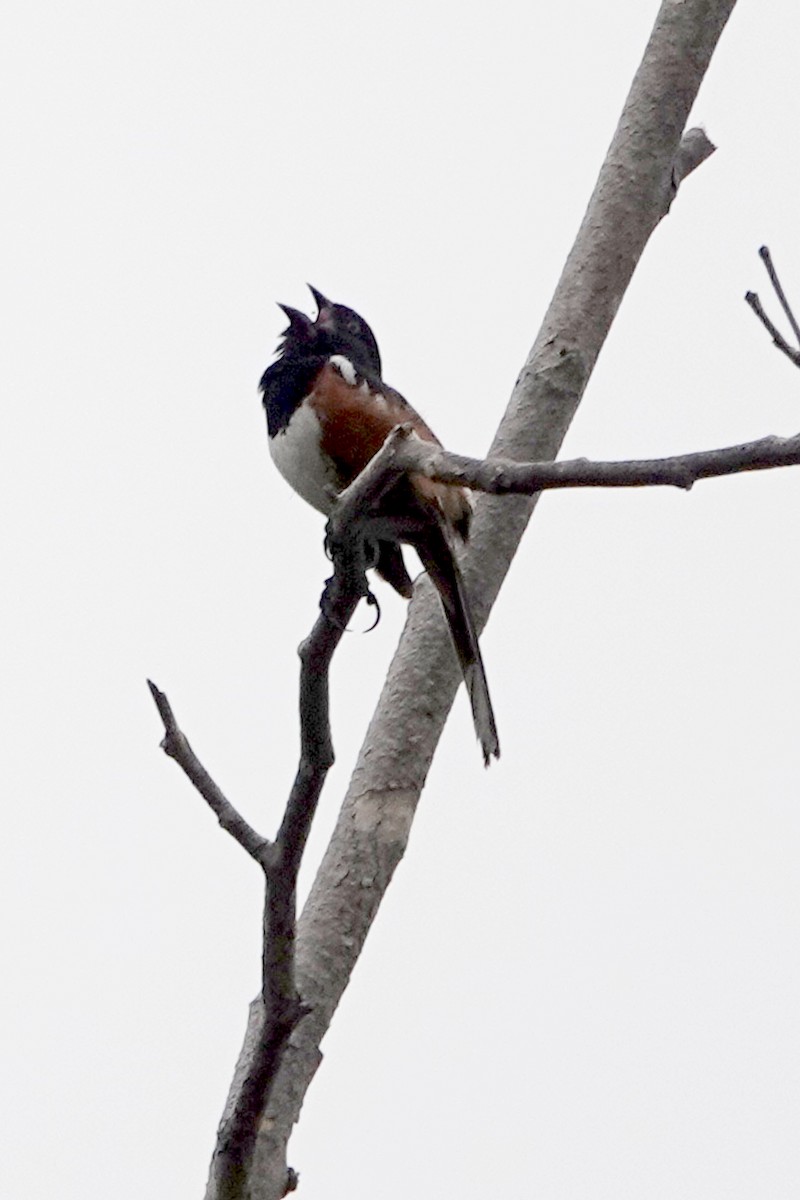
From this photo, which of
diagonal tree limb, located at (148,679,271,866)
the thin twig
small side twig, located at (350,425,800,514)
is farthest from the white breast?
small side twig, located at (350,425,800,514)

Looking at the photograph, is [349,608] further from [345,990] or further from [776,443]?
[345,990]

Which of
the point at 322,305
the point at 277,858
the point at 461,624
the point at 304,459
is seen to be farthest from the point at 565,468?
the point at 322,305

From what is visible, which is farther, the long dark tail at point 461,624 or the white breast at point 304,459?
the white breast at point 304,459

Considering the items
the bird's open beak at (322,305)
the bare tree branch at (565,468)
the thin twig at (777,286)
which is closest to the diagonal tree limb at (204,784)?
the bare tree branch at (565,468)

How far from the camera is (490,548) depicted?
3.77 metres

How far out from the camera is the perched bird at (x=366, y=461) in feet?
10.3

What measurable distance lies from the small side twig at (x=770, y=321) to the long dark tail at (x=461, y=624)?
790mm

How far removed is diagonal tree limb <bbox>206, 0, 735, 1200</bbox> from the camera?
310 cm

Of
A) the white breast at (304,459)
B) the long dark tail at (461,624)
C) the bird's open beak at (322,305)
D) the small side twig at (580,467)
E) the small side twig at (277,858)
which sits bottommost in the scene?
the small side twig at (277,858)

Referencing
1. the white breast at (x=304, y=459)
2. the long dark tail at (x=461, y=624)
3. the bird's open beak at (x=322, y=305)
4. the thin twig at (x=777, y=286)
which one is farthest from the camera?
the bird's open beak at (x=322, y=305)

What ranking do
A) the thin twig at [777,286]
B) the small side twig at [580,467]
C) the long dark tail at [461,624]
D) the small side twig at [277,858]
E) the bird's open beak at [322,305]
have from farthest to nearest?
the bird's open beak at [322,305] → the long dark tail at [461,624] → the thin twig at [777,286] → the small side twig at [277,858] → the small side twig at [580,467]

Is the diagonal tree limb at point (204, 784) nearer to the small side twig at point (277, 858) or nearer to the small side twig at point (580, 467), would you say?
the small side twig at point (277, 858)

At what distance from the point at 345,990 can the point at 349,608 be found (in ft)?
3.32

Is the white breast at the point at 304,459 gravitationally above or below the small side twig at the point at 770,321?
above
